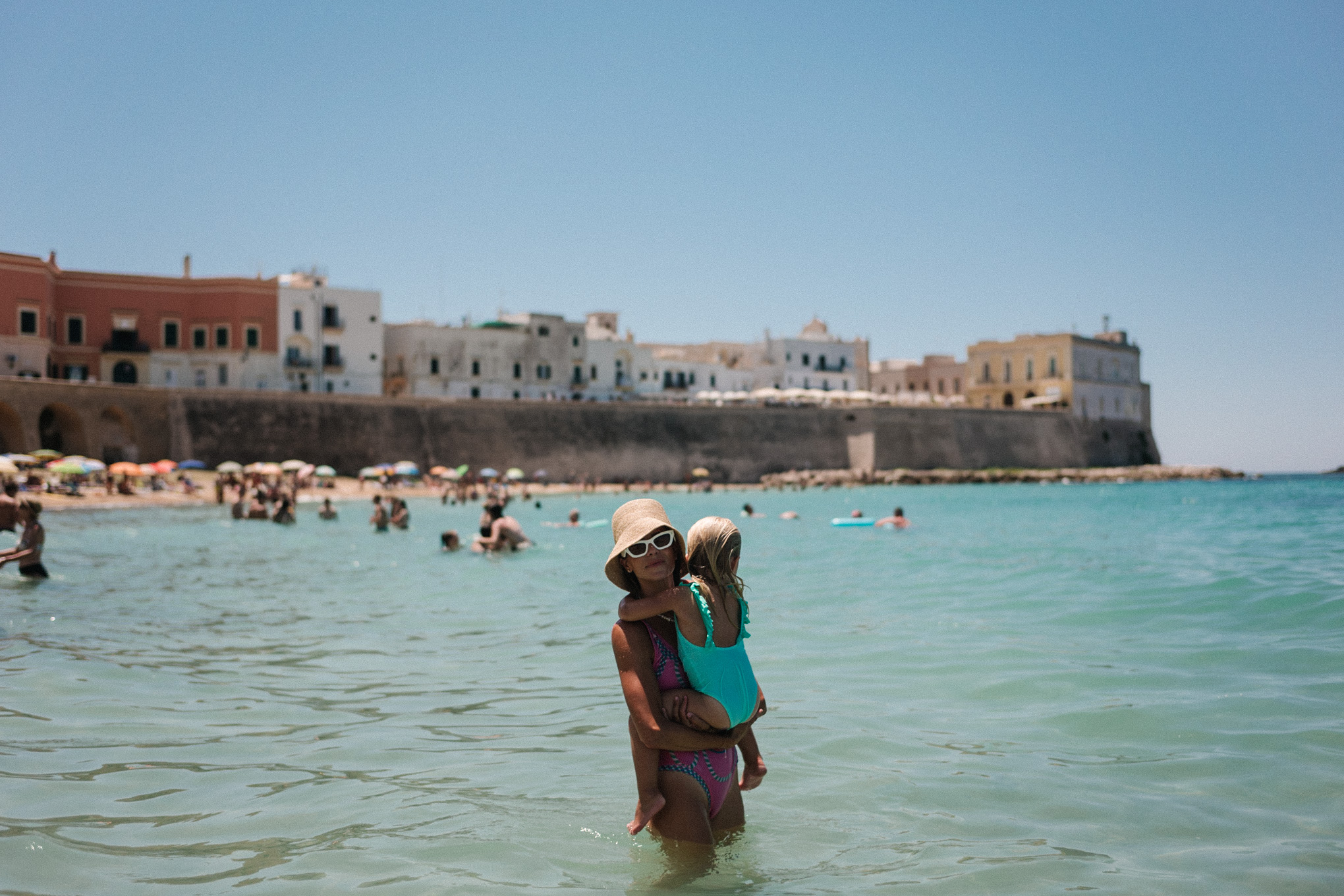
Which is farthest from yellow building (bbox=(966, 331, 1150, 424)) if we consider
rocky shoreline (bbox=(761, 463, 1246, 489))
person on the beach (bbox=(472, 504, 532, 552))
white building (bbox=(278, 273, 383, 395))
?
person on the beach (bbox=(472, 504, 532, 552))

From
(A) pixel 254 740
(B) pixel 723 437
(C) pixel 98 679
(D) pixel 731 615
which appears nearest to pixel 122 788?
(A) pixel 254 740

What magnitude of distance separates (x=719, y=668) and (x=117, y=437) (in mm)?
43026

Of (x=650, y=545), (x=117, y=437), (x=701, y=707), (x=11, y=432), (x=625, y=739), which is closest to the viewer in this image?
(x=650, y=545)

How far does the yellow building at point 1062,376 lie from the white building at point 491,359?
26.2 meters

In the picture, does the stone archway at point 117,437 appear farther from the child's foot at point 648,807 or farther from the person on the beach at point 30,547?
the child's foot at point 648,807

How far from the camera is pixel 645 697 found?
10.6ft

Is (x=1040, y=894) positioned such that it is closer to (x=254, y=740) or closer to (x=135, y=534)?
(x=254, y=740)

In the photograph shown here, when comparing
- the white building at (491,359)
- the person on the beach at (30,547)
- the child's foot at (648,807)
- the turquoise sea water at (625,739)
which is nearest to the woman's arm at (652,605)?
the child's foot at (648,807)

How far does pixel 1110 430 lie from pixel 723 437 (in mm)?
30454

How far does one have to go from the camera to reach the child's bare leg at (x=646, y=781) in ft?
11.0

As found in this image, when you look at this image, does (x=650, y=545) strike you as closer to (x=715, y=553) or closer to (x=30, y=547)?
(x=715, y=553)

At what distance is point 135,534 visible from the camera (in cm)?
2094

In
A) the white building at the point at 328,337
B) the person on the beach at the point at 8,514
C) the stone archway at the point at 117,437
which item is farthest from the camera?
the white building at the point at 328,337

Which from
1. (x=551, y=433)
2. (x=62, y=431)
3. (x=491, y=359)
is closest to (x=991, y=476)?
(x=551, y=433)
